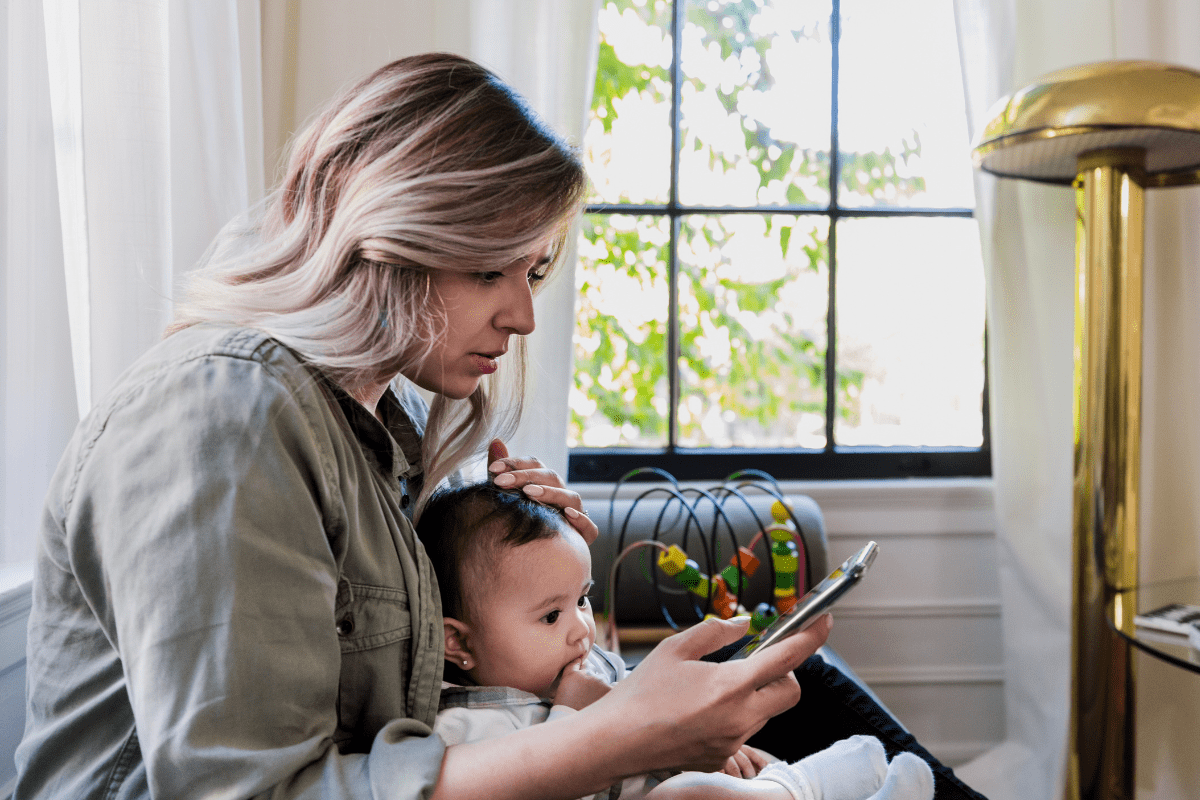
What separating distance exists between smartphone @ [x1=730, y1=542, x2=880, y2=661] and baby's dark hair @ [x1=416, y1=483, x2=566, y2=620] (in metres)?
0.31

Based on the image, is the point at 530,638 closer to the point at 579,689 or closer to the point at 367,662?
the point at 579,689

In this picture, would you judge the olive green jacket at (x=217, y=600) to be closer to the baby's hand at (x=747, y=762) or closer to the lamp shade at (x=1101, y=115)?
the baby's hand at (x=747, y=762)

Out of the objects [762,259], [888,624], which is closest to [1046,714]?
[888,624]

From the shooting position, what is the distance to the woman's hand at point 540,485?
3.60 ft

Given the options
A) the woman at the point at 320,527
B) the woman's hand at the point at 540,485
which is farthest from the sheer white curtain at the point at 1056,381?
the woman at the point at 320,527

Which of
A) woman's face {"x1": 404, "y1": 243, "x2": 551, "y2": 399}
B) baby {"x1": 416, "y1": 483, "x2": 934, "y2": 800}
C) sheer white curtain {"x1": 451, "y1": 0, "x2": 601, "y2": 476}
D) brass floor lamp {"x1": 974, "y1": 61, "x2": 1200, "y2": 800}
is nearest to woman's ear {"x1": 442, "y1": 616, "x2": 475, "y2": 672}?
baby {"x1": 416, "y1": 483, "x2": 934, "y2": 800}

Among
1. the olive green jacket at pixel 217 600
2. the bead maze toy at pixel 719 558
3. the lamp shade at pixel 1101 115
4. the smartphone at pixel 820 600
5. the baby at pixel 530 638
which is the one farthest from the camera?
the bead maze toy at pixel 719 558

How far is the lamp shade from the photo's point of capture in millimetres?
1461

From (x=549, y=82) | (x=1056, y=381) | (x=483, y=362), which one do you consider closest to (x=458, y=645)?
(x=483, y=362)

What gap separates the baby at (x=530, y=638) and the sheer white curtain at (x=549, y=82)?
2.43 ft

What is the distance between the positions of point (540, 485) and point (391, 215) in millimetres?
424

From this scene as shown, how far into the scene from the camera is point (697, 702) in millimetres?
790

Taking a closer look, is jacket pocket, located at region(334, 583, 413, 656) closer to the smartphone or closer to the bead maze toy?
the smartphone

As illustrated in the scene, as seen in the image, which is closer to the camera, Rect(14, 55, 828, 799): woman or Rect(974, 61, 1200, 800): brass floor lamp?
Rect(14, 55, 828, 799): woman
